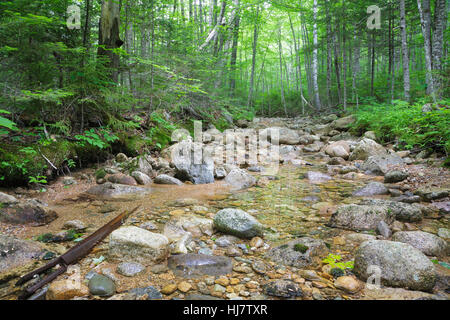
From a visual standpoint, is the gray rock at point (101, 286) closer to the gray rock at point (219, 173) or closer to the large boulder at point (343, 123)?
the gray rock at point (219, 173)

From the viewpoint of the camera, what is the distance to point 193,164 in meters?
5.23

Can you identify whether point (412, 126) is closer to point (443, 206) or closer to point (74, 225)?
point (443, 206)

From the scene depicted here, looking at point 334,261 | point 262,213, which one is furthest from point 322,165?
point 334,261

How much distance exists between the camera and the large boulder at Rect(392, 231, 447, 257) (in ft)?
6.91

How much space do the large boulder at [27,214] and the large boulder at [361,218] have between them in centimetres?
343

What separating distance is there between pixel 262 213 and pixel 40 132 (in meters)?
4.14

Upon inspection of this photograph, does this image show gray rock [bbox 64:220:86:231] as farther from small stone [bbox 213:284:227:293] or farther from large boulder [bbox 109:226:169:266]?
small stone [bbox 213:284:227:293]

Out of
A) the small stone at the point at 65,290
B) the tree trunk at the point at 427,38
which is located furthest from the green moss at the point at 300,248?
the tree trunk at the point at 427,38

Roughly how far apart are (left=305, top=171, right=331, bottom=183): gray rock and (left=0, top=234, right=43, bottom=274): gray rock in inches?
193

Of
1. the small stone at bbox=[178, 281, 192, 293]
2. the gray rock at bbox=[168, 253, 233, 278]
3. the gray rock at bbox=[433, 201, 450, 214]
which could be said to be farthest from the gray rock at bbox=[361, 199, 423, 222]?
the small stone at bbox=[178, 281, 192, 293]

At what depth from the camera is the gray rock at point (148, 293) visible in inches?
60.4

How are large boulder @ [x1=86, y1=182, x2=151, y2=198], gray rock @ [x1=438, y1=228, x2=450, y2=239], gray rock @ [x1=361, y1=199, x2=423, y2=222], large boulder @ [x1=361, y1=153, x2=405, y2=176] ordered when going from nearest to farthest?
1. gray rock @ [x1=438, y1=228, x2=450, y2=239]
2. gray rock @ [x1=361, y1=199, x2=423, y2=222]
3. large boulder @ [x1=86, y1=182, x2=151, y2=198]
4. large boulder @ [x1=361, y1=153, x2=405, y2=176]
